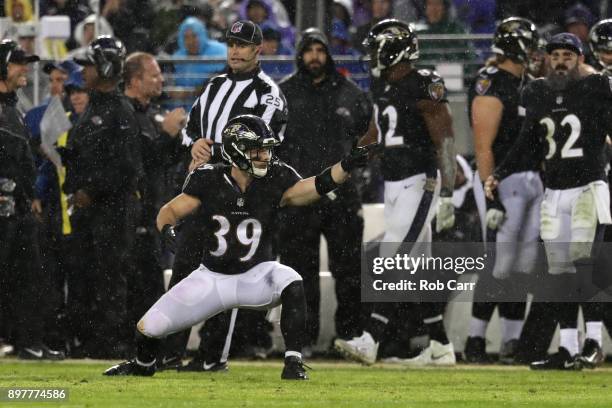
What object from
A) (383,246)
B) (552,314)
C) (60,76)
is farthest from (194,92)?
(552,314)

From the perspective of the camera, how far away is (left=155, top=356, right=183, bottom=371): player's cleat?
1002 cm

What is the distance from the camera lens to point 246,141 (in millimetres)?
9094

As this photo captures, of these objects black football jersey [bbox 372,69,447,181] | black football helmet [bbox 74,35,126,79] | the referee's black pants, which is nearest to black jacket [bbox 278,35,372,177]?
the referee's black pants

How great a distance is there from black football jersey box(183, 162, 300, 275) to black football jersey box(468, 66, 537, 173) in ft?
7.72

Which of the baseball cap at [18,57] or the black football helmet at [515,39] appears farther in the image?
the baseball cap at [18,57]

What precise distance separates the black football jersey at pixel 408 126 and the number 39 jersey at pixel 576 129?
765 mm

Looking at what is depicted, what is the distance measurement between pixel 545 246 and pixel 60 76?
4.67 meters

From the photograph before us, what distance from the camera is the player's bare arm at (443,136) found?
35.1ft

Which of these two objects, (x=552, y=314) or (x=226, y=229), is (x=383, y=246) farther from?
(x=226, y=229)

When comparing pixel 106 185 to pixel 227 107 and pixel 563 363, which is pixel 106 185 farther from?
pixel 563 363

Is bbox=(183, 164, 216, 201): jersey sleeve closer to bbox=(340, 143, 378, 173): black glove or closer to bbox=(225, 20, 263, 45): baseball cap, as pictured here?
bbox=(340, 143, 378, 173): black glove

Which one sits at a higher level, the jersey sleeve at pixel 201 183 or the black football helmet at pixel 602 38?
the black football helmet at pixel 602 38

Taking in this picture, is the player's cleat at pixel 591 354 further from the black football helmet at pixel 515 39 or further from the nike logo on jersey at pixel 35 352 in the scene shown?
the nike logo on jersey at pixel 35 352

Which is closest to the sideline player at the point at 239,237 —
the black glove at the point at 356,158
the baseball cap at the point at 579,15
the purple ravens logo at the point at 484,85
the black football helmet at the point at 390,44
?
the black glove at the point at 356,158
